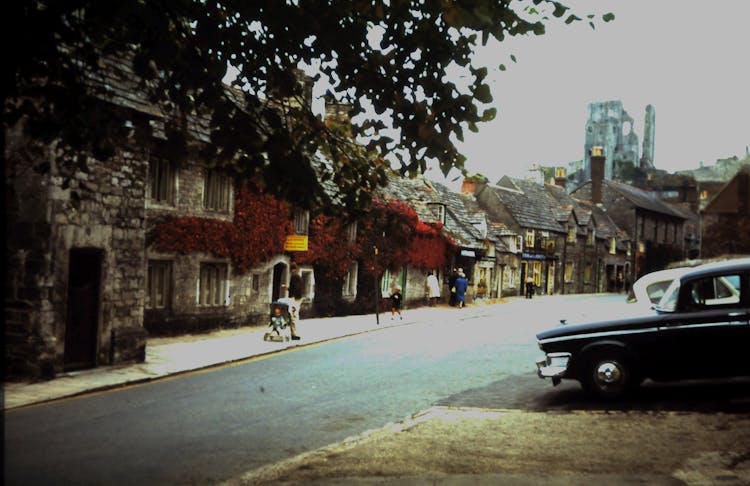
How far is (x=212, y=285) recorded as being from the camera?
965 inches

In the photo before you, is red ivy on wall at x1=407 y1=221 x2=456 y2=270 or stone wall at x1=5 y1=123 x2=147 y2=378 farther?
red ivy on wall at x1=407 y1=221 x2=456 y2=270

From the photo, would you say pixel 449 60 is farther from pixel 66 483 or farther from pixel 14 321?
pixel 14 321

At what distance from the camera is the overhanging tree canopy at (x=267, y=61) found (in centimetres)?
716

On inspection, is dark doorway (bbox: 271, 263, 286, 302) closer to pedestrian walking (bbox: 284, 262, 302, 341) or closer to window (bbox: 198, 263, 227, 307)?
window (bbox: 198, 263, 227, 307)

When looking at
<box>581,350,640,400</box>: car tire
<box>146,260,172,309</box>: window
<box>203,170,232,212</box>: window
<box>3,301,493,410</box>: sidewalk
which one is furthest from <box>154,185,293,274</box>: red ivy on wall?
<box>581,350,640,400</box>: car tire

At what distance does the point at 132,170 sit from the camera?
16484 millimetres

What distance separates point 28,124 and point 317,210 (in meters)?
3.26

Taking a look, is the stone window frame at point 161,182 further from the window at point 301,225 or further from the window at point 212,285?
the window at point 301,225

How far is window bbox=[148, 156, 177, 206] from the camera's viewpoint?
2172cm

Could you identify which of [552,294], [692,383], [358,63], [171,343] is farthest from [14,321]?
[552,294]

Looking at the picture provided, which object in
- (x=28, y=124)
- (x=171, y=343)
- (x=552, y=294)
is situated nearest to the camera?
(x=28, y=124)

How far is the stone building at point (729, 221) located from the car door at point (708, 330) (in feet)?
182

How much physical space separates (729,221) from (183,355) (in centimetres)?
5523

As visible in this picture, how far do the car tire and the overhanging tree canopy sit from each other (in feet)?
13.9
